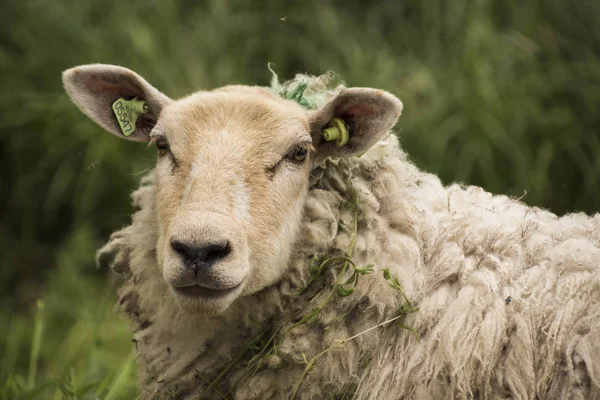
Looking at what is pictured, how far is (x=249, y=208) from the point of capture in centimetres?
253

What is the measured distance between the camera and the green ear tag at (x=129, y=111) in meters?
2.98

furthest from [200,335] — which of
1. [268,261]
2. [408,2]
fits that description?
[408,2]

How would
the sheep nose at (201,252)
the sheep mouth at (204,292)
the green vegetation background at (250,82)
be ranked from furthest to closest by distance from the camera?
1. the green vegetation background at (250,82)
2. the sheep mouth at (204,292)
3. the sheep nose at (201,252)

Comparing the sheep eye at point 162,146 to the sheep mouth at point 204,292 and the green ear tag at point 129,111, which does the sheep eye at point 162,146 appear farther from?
the sheep mouth at point 204,292

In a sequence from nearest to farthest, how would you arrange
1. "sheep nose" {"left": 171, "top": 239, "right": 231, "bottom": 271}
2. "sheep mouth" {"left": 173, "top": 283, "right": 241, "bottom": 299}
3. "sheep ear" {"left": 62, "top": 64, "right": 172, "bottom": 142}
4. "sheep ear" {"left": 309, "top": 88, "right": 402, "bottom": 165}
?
"sheep nose" {"left": 171, "top": 239, "right": 231, "bottom": 271}
"sheep mouth" {"left": 173, "top": 283, "right": 241, "bottom": 299}
"sheep ear" {"left": 309, "top": 88, "right": 402, "bottom": 165}
"sheep ear" {"left": 62, "top": 64, "right": 172, "bottom": 142}

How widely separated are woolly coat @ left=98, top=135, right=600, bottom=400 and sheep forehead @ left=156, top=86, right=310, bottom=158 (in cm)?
26

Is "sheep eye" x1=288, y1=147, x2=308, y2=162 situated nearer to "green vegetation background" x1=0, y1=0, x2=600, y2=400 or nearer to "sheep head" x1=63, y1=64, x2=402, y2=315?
"sheep head" x1=63, y1=64, x2=402, y2=315

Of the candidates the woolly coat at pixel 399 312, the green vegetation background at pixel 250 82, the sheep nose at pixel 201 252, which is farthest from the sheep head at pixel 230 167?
the green vegetation background at pixel 250 82

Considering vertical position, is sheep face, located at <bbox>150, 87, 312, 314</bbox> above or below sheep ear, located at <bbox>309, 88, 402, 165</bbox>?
below

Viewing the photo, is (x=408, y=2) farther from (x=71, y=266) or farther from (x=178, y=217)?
(x=178, y=217)

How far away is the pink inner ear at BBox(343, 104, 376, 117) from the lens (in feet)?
9.28

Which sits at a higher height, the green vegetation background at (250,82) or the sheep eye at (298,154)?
the sheep eye at (298,154)

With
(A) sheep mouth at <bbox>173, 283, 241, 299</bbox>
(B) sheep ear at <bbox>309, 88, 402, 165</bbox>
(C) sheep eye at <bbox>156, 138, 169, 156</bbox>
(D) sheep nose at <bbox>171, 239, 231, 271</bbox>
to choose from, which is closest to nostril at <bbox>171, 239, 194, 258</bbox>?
(D) sheep nose at <bbox>171, 239, 231, 271</bbox>

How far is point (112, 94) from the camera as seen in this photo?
10.1ft
